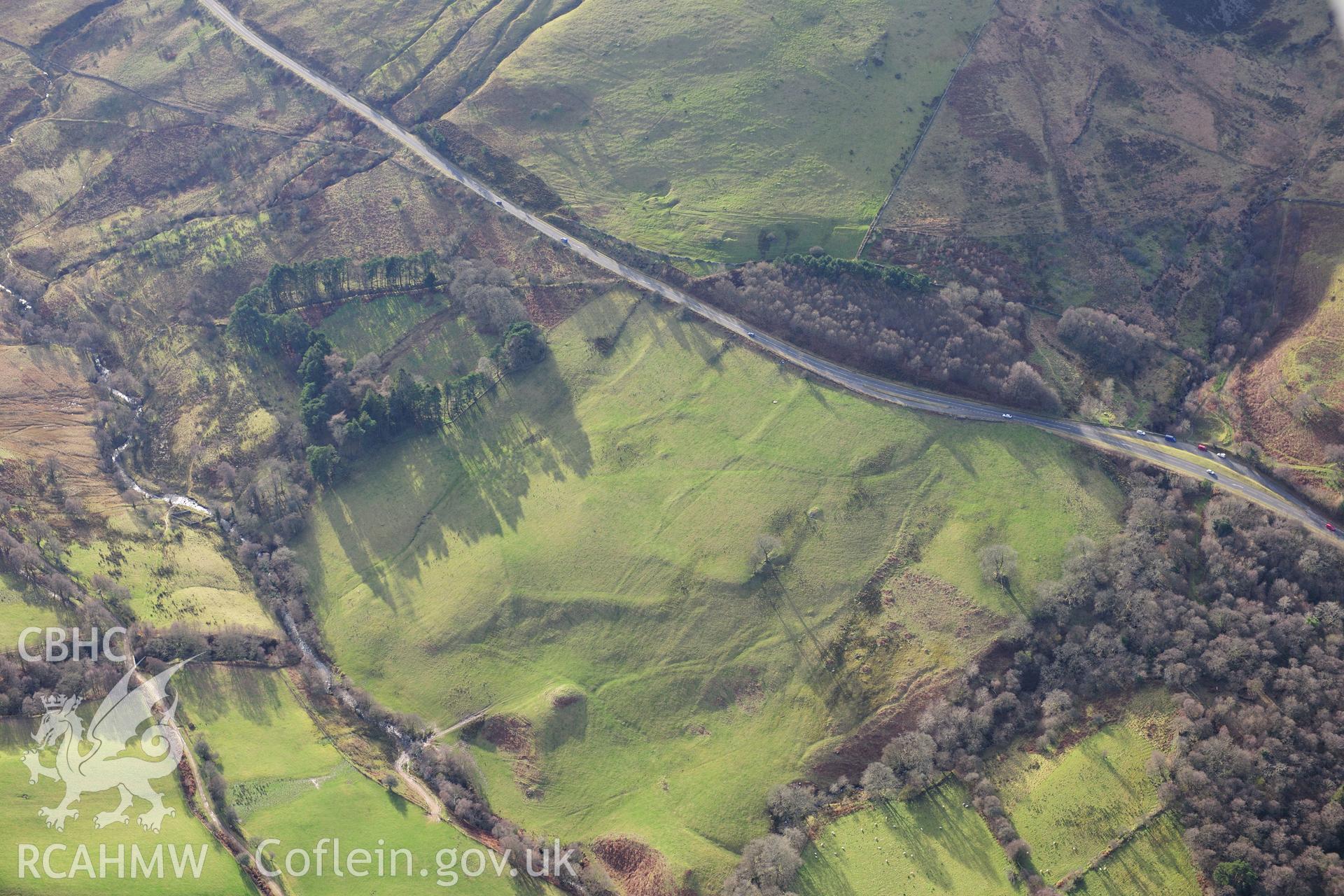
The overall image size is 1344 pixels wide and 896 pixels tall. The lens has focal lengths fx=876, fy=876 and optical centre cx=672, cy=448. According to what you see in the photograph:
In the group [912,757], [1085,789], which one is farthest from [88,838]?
[1085,789]

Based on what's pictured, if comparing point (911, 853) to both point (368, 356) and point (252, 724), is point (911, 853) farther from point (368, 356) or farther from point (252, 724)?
point (368, 356)

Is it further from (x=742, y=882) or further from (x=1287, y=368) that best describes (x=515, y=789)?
(x=1287, y=368)

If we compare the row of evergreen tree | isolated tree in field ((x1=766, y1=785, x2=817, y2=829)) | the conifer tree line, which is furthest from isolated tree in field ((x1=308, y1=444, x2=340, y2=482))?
isolated tree in field ((x1=766, y1=785, x2=817, y2=829))

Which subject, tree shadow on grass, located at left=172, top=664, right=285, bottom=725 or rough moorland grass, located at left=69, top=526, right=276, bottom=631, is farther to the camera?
rough moorland grass, located at left=69, top=526, right=276, bottom=631

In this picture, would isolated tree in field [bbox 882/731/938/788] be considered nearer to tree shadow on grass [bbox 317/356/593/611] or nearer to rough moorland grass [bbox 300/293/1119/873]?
rough moorland grass [bbox 300/293/1119/873]

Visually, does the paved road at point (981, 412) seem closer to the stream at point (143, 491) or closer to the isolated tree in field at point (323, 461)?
the isolated tree in field at point (323, 461)

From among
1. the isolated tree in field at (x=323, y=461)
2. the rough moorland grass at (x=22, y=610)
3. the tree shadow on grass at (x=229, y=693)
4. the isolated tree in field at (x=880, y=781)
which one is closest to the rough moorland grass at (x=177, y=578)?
the rough moorland grass at (x=22, y=610)
